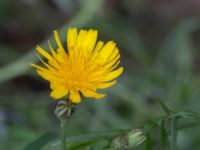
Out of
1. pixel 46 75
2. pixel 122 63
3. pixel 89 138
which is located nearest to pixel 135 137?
pixel 89 138

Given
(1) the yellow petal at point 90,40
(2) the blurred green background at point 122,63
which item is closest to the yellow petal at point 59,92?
(1) the yellow petal at point 90,40

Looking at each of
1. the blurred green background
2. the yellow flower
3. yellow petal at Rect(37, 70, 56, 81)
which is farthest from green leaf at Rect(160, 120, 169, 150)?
the blurred green background

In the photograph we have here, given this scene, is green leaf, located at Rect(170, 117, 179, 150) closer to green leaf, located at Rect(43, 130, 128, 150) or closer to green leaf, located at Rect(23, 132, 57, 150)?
green leaf, located at Rect(43, 130, 128, 150)

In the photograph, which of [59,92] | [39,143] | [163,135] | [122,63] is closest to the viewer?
[59,92]

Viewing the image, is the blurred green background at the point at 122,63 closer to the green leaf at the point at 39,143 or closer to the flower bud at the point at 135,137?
the green leaf at the point at 39,143

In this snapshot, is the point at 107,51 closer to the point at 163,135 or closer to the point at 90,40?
the point at 90,40
